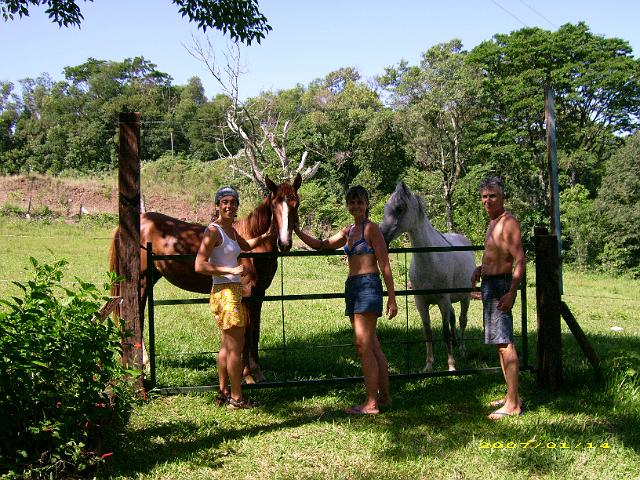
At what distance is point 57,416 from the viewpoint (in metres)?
3.30

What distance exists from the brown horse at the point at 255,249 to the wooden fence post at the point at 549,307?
2.28m

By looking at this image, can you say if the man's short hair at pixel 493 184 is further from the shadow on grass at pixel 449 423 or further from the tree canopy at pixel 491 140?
the tree canopy at pixel 491 140

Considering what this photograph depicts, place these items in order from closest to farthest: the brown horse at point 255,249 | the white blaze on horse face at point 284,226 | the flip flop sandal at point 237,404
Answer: the flip flop sandal at point 237,404, the white blaze on horse face at point 284,226, the brown horse at point 255,249

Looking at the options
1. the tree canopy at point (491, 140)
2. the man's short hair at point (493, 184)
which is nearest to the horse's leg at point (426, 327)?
the man's short hair at point (493, 184)

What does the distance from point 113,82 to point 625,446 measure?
6196 cm

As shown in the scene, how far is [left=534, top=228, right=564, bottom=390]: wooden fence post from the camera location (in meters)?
5.06

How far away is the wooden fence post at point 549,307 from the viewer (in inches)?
199

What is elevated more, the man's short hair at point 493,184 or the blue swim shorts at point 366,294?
the man's short hair at point 493,184

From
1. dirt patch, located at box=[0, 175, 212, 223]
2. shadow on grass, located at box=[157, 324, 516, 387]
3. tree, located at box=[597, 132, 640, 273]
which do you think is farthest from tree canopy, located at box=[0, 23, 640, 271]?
shadow on grass, located at box=[157, 324, 516, 387]

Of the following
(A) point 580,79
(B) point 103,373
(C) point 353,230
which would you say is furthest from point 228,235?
(A) point 580,79

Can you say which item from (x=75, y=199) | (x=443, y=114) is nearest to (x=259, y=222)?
(x=443, y=114)

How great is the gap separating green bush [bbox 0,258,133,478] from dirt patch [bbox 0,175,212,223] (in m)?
27.5

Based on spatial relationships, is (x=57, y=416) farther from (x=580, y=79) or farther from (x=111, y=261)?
(x=580, y=79)

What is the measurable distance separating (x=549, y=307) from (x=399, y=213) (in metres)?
1.79
